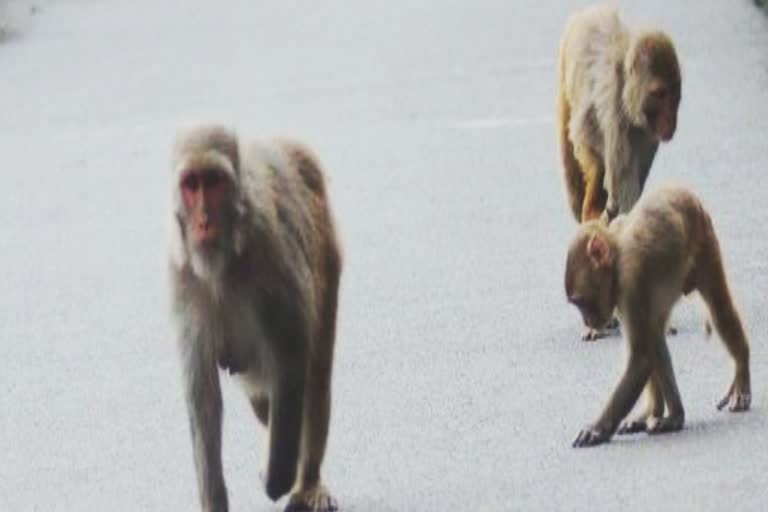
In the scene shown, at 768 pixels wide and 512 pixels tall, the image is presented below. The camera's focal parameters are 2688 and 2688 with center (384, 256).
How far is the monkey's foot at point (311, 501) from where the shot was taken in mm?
8742

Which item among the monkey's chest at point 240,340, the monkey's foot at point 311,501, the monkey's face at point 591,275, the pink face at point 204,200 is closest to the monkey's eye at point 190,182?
the pink face at point 204,200

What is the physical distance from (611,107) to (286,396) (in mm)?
3408

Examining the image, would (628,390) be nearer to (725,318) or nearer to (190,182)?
(725,318)

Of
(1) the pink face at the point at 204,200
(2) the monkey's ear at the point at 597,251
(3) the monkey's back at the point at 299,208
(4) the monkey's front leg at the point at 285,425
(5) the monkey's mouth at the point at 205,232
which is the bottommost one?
(4) the monkey's front leg at the point at 285,425

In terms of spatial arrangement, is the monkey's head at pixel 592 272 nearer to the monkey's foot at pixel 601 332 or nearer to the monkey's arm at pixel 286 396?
the monkey's arm at pixel 286 396

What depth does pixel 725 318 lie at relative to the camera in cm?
942

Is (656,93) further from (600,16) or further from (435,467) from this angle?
(435,467)

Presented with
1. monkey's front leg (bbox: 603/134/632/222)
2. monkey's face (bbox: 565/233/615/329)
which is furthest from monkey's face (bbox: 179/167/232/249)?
monkey's front leg (bbox: 603/134/632/222)

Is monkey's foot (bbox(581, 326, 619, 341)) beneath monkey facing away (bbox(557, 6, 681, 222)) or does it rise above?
beneath

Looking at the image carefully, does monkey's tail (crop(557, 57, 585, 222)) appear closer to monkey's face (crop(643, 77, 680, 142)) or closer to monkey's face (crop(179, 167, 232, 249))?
monkey's face (crop(643, 77, 680, 142))

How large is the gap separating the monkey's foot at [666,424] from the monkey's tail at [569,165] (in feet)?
8.61

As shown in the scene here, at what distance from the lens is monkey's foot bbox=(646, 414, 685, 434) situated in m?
9.27

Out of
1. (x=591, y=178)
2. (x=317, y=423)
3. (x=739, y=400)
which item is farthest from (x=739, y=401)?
(x=591, y=178)

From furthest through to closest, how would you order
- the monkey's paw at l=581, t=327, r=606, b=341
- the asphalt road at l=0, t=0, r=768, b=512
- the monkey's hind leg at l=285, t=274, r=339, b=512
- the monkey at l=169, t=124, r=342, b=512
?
the monkey's paw at l=581, t=327, r=606, b=341 < the asphalt road at l=0, t=0, r=768, b=512 < the monkey's hind leg at l=285, t=274, r=339, b=512 < the monkey at l=169, t=124, r=342, b=512
